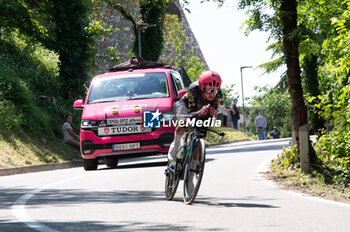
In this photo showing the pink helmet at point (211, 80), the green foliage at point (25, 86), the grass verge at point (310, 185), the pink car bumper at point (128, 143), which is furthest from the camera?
the green foliage at point (25, 86)

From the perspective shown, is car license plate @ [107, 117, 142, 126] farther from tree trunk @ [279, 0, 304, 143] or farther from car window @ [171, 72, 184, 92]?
tree trunk @ [279, 0, 304, 143]

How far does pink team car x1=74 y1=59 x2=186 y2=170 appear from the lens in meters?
13.9

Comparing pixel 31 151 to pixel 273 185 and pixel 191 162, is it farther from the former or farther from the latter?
pixel 191 162

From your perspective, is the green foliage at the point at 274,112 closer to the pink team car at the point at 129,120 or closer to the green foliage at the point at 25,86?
the green foliage at the point at 25,86

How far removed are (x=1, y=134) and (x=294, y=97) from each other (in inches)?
407

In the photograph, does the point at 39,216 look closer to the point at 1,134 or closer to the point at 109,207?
the point at 109,207

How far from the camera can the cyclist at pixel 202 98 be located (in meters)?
7.71

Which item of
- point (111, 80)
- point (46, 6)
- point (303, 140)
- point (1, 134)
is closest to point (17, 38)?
point (46, 6)

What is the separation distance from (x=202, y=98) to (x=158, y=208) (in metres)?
1.51

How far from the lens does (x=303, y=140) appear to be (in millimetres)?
10867

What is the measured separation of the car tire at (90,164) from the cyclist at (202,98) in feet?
23.7

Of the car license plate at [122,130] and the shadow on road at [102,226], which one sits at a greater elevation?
the car license plate at [122,130]

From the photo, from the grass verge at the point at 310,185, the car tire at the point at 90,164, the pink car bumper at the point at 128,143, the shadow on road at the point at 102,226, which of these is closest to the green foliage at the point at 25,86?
the car tire at the point at 90,164

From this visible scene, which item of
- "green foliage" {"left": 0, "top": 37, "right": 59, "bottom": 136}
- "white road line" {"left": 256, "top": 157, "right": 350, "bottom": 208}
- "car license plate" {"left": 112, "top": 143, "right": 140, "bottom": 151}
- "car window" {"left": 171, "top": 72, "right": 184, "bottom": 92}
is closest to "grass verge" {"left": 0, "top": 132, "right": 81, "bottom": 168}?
"green foliage" {"left": 0, "top": 37, "right": 59, "bottom": 136}
